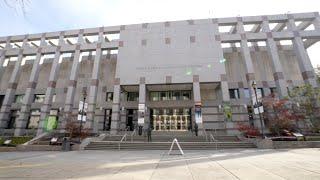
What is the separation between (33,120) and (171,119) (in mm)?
24036

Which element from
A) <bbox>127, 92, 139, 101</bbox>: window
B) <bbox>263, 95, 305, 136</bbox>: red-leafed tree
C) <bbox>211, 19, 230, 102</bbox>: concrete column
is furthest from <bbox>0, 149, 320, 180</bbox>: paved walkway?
<bbox>127, 92, 139, 101</bbox>: window

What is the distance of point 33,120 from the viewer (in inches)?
1309

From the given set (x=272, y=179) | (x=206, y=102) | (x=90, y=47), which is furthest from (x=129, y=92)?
(x=272, y=179)

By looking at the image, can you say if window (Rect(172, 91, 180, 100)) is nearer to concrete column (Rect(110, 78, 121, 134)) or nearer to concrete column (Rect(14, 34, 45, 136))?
concrete column (Rect(110, 78, 121, 134))

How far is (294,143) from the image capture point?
55.4ft

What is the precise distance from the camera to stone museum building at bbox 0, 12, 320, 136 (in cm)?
2792

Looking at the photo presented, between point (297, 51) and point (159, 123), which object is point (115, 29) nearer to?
point (159, 123)

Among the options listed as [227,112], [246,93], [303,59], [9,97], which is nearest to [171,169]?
[227,112]

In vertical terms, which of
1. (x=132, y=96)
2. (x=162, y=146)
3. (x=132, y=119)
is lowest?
(x=162, y=146)

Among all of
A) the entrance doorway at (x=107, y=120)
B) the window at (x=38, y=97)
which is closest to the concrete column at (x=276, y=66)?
the entrance doorway at (x=107, y=120)

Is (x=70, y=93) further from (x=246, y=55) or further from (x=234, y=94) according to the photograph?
(x=246, y=55)

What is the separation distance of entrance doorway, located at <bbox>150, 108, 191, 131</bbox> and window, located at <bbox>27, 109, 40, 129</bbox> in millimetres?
20050

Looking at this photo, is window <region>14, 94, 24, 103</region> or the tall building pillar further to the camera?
window <region>14, 94, 24, 103</region>

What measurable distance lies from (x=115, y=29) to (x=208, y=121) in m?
21.7
